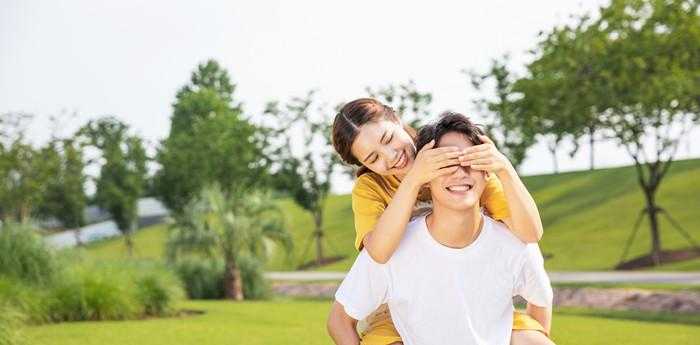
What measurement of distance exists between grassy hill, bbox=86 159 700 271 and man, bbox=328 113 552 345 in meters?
21.8

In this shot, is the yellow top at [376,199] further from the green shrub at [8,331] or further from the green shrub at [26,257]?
the green shrub at [26,257]

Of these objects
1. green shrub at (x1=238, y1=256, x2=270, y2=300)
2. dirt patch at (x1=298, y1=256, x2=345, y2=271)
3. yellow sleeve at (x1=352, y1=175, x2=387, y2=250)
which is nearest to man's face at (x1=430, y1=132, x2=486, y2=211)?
yellow sleeve at (x1=352, y1=175, x2=387, y2=250)

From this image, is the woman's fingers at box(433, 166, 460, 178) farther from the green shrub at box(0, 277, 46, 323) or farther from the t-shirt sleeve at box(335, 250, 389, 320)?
the green shrub at box(0, 277, 46, 323)

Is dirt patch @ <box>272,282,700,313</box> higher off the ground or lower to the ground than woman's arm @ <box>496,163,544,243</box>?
lower

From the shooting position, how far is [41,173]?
50969 millimetres

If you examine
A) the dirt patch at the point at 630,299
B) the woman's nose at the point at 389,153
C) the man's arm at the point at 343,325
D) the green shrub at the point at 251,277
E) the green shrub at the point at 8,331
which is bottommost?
the dirt patch at the point at 630,299

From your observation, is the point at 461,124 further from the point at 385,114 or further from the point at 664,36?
the point at 664,36

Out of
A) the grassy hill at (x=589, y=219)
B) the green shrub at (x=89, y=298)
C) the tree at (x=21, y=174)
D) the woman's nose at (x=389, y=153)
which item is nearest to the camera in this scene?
the woman's nose at (x=389, y=153)

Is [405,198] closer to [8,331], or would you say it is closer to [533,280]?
[533,280]

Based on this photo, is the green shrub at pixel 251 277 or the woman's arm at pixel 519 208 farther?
the green shrub at pixel 251 277

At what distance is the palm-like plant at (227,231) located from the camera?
24125 mm

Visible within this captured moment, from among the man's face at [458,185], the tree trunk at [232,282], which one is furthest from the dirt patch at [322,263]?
the man's face at [458,185]

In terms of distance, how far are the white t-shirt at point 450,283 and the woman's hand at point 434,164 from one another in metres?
0.29

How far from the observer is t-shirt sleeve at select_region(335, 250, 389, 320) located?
12.4ft
